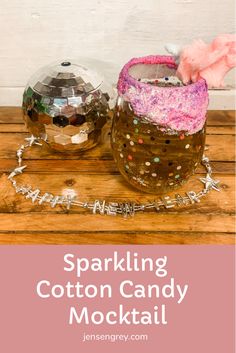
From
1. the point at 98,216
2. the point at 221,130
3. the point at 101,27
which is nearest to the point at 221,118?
the point at 221,130

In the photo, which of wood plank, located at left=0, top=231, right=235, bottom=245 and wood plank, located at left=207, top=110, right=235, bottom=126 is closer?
wood plank, located at left=0, top=231, right=235, bottom=245

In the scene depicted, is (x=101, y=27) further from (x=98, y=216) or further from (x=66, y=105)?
(x=98, y=216)

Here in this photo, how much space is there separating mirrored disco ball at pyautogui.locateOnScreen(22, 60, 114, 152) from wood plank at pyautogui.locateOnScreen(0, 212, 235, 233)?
150 mm

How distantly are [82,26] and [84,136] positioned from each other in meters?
0.26

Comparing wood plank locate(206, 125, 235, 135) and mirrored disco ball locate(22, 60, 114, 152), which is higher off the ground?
mirrored disco ball locate(22, 60, 114, 152)

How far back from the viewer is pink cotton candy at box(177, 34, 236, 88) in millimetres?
590

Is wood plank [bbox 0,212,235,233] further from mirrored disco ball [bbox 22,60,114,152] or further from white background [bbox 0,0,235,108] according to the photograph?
white background [bbox 0,0,235,108]

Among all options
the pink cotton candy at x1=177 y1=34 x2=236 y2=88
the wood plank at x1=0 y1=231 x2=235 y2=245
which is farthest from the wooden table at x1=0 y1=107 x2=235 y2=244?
the pink cotton candy at x1=177 y1=34 x2=236 y2=88

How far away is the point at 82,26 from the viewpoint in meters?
0.91

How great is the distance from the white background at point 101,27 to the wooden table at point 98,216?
0.20m

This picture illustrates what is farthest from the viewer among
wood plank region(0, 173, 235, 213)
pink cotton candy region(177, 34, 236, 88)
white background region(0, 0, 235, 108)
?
white background region(0, 0, 235, 108)

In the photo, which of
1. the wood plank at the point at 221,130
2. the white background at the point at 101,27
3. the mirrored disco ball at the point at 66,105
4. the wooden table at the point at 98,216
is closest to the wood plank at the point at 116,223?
the wooden table at the point at 98,216

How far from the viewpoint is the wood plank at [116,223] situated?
0.65m

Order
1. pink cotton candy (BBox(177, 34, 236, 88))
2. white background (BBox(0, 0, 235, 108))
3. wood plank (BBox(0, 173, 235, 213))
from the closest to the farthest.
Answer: pink cotton candy (BBox(177, 34, 236, 88))
wood plank (BBox(0, 173, 235, 213))
white background (BBox(0, 0, 235, 108))
